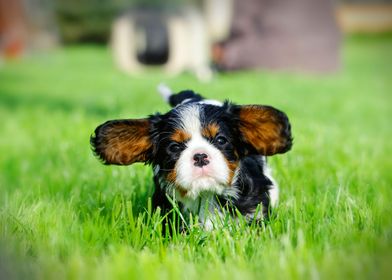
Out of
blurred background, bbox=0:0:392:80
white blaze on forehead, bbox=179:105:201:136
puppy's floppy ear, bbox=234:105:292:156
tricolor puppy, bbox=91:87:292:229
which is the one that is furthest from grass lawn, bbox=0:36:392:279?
blurred background, bbox=0:0:392:80

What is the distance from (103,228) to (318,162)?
2.10m

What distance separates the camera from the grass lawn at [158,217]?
234 centimetres

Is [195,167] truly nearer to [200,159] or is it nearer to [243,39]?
[200,159]

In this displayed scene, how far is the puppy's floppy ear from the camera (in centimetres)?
299

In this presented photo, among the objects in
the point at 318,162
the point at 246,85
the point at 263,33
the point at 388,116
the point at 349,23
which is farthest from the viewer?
the point at 349,23

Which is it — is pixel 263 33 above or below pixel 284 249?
above

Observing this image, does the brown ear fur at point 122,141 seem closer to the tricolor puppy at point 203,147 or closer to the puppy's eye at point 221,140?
the tricolor puppy at point 203,147

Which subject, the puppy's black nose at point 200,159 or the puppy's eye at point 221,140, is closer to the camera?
the puppy's black nose at point 200,159

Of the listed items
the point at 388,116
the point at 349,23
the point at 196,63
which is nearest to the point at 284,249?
the point at 388,116

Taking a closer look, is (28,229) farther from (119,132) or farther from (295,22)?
(295,22)

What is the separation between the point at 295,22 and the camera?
48.6ft

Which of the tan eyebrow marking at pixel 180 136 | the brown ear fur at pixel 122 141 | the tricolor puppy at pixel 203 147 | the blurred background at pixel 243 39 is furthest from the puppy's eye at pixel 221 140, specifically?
the blurred background at pixel 243 39

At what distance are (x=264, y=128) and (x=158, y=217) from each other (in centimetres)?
62

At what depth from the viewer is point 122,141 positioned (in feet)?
9.89
